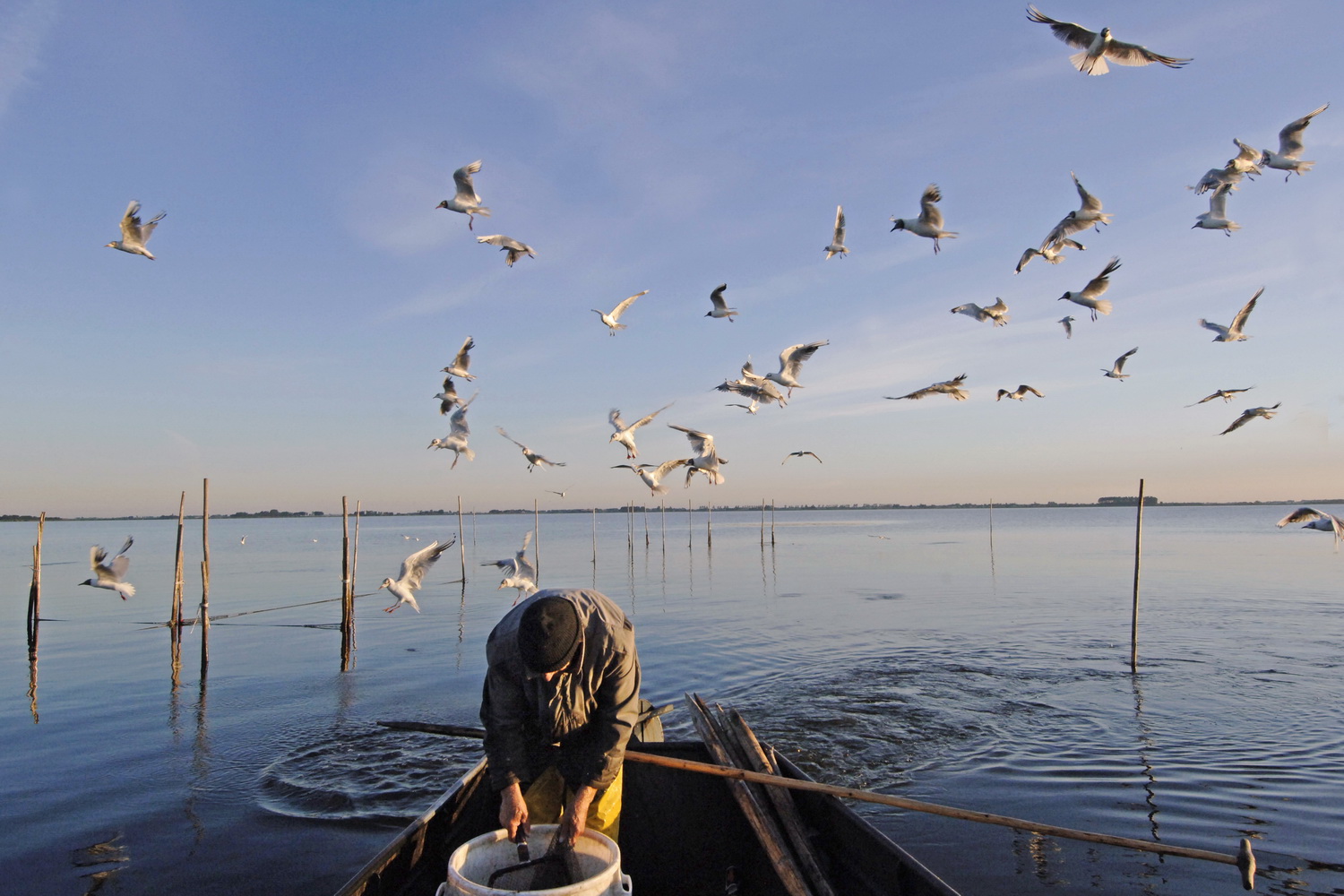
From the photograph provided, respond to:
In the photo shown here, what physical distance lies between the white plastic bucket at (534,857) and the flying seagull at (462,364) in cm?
1033

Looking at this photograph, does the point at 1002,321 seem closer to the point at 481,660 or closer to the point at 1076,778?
the point at 1076,778

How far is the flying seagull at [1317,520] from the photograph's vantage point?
11.1m

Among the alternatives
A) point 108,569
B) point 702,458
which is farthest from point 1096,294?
point 108,569

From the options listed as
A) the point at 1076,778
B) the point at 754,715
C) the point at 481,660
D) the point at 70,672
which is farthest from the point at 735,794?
the point at 70,672

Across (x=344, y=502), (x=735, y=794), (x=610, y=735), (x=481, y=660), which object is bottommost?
(x=481, y=660)

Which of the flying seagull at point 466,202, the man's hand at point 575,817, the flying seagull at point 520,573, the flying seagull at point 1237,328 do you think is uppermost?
the flying seagull at point 466,202

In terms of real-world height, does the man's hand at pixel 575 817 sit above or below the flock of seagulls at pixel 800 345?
below

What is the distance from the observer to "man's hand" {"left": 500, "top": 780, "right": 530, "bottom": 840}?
13.7ft

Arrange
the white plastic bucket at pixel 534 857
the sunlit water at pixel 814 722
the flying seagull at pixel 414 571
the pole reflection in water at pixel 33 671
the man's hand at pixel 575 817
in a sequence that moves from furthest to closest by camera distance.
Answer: the flying seagull at pixel 414 571 < the pole reflection in water at pixel 33 671 < the sunlit water at pixel 814 722 < the man's hand at pixel 575 817 < the white plastic bucket at pixel 534 857

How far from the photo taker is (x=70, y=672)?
48.2ft

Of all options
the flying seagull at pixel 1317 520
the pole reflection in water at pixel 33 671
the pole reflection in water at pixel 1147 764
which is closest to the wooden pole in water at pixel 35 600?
the pole reflection in water at pixel 33 671

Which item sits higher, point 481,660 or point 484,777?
point 484,777

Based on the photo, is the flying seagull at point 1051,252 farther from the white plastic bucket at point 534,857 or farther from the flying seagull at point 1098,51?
the white plastic bucket at point 534,857

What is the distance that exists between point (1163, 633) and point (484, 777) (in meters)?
17.0
